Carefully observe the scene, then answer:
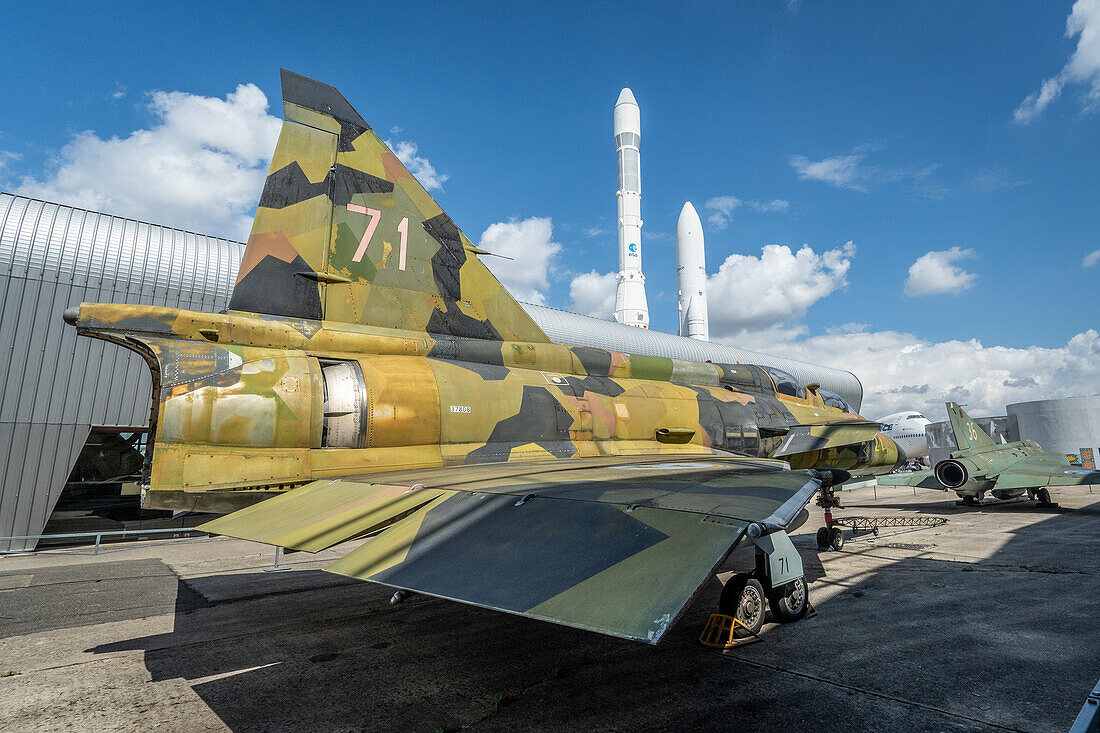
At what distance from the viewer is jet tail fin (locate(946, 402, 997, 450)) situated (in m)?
17.5

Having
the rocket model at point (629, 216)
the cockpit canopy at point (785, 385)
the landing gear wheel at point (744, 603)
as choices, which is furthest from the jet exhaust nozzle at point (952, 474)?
the rocket model at point (629, 216)

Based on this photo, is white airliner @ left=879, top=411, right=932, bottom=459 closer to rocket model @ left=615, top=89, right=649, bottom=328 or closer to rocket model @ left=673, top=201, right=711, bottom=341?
rocket model @ left=673, top=201, right=711, bottom=341

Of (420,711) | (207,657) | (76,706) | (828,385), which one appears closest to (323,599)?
(207,657)

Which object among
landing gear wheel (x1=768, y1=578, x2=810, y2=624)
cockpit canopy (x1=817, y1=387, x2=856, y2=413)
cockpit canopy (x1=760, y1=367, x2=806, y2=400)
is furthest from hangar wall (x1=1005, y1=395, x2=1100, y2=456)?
landing gear wheel (x1=768, y1=578, x2=810, y2=624)

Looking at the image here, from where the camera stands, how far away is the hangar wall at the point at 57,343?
1321 centimetres

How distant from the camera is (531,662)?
4781 mm

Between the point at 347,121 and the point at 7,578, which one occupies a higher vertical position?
the point at 347,121

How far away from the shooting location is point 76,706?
159 inches

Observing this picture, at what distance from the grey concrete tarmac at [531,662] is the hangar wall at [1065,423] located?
4542cm

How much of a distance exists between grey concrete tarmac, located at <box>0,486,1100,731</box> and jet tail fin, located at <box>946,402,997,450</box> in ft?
33.4

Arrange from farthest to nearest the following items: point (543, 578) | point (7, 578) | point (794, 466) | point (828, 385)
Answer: point (828, 385), point (794, 466), point (7, 578), point (543, 578)

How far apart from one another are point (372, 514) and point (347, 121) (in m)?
5.61

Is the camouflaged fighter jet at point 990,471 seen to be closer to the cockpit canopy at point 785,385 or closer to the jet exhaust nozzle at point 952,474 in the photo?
the jet exhaust nozzle at point 952,474

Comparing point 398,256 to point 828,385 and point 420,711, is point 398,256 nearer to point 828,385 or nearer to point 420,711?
point 420,711
